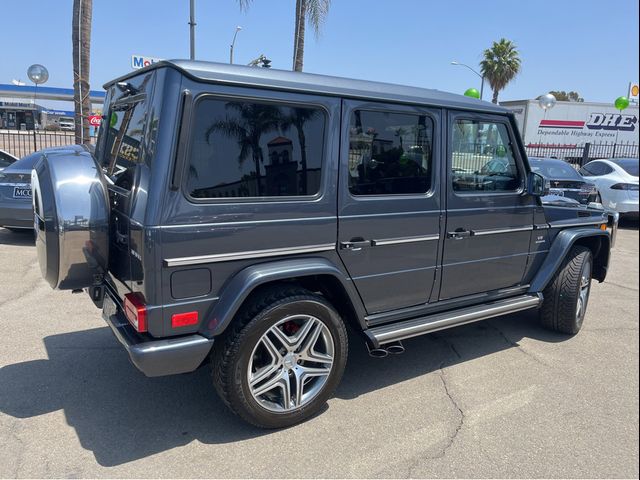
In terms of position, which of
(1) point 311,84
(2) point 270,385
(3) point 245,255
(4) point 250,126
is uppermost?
(1) point 311,84

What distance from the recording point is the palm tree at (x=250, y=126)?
2.68 m

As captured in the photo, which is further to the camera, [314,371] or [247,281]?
[314,371]

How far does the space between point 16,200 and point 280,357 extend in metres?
6.27

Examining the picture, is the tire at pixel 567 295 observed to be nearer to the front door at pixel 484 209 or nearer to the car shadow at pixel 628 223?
the front door at pixel 484 209

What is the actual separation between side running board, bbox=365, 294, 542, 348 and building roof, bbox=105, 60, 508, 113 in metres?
1.55

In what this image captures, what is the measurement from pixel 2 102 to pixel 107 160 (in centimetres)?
5865

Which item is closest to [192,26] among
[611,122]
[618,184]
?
[618,184]

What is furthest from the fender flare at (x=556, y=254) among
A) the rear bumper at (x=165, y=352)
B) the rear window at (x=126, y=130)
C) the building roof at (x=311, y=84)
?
the rear window at (x=126, y=130)

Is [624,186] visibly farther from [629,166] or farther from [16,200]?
[16,200]

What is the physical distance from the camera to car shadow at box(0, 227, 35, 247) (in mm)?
7836

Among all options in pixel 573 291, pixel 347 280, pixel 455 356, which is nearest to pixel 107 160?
pixel 347 280

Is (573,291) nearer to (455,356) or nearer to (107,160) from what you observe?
(455,356)

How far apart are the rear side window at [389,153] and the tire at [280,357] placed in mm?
860

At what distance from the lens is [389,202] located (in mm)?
3270
